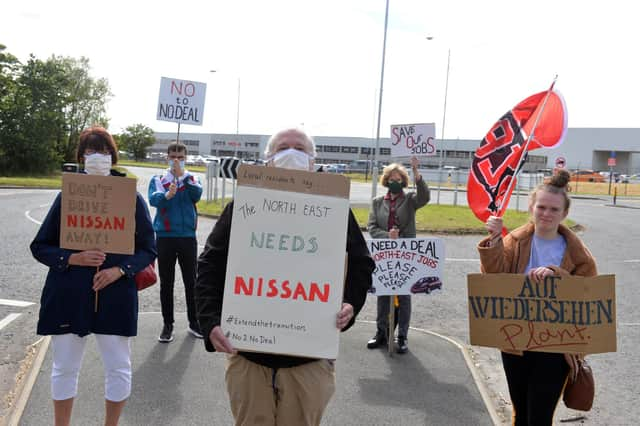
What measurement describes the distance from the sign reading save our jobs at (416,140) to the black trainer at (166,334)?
19.7 feet

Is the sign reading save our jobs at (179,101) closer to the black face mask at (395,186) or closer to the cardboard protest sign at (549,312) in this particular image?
the black face mask at (395,186)

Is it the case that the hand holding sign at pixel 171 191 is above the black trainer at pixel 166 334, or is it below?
above

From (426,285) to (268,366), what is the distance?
3512 millimetres

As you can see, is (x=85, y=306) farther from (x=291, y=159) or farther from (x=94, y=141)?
(x=291, y=159)

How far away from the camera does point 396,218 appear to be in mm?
6008

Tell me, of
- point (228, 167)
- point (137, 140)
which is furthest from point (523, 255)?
point (137, 140)

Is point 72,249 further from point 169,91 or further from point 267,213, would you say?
point 169,91

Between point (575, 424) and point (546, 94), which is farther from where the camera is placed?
point (575, 424)

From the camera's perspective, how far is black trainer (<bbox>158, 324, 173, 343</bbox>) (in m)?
5.74

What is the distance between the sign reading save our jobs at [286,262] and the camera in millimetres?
2457

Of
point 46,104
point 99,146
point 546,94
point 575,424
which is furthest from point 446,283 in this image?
point 46,104

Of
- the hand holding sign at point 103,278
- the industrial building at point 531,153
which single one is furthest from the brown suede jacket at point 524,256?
the industrial building at point 531,153

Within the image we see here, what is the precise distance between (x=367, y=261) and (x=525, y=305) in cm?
110

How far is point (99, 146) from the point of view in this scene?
360 centimetres
